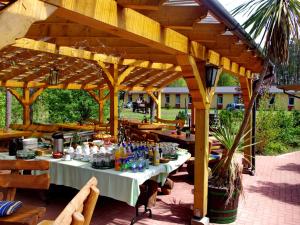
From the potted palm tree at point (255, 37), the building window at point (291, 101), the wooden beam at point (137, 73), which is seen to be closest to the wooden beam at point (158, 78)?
the wooden beam at point (137, 73)

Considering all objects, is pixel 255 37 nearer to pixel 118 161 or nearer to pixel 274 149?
pixel 118 161

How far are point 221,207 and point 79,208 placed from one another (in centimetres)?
356

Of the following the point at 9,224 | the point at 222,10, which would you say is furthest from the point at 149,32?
the point at 9,224

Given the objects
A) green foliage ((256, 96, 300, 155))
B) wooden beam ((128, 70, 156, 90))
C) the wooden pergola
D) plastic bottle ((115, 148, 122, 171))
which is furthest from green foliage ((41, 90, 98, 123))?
plastic bottle ((115, 148, 122, 171))

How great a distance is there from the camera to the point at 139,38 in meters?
2.94

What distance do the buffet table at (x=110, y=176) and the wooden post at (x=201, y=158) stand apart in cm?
47

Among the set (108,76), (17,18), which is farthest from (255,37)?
(108,76)

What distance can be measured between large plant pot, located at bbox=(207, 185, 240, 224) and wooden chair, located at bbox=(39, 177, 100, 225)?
3.21m

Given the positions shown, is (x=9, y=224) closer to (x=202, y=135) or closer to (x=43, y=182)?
(x=43, y=182)

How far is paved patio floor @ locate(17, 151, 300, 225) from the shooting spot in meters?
4.82

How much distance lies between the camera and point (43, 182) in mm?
3061

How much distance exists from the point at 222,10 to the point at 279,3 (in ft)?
7.16

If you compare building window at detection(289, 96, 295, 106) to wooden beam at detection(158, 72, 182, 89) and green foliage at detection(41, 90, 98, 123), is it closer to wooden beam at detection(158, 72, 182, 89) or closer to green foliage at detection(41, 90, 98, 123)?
wooden beam at detection(158, 72, 182, 89)

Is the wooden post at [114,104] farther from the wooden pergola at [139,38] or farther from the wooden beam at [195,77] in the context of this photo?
the wooden beam at [195,77]
